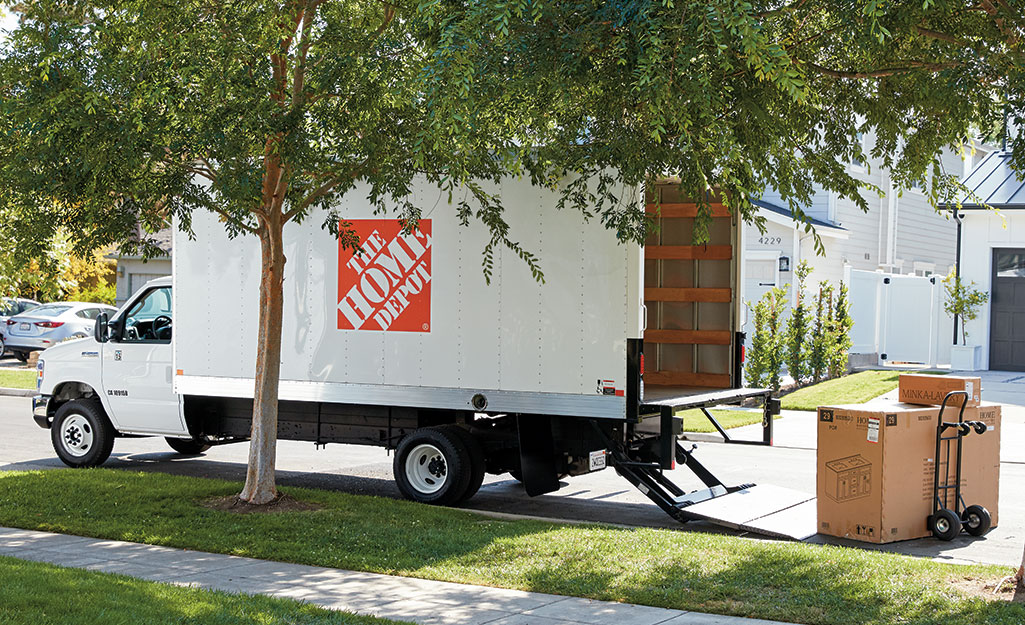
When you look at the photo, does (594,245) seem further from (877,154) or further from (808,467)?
(808,467)

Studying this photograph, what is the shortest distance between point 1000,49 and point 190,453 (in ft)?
35.3

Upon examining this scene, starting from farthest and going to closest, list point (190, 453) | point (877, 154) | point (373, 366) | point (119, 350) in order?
point (190, 453) < point (119, 350) < point (373, 366) < point (877, 154)

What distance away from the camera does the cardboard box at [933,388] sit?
31.0 feet

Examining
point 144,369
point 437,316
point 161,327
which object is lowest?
point 144,369

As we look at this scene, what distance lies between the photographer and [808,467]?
43.6 feet

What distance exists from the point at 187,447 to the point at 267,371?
16.2ft

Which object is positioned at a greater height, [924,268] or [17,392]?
[924,268]

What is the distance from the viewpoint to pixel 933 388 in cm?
956

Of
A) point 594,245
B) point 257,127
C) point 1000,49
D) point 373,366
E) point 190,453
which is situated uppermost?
point 1000,49

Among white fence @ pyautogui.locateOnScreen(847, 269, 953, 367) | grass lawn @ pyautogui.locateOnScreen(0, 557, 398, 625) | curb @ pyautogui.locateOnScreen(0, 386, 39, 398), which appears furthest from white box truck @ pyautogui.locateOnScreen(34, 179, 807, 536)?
white fence @ pyautogui.locateOnScreen(847, 269, 953, 367)

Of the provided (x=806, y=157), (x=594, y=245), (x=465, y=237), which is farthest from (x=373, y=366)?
(x=806, y=157)

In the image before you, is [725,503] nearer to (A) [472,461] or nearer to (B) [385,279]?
(A) [472,461]

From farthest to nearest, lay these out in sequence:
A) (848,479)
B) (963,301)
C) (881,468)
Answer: (963,301), (848,479), (881,468)

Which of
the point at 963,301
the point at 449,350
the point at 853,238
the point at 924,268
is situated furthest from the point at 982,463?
the point at 924,268
